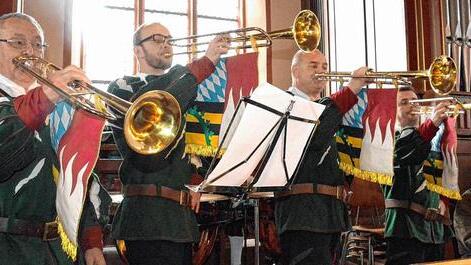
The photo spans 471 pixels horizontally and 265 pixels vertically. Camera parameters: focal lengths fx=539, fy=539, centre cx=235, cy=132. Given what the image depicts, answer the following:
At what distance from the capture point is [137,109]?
2.35 m

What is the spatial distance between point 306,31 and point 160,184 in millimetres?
1510

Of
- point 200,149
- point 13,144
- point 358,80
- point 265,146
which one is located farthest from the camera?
point 358,80

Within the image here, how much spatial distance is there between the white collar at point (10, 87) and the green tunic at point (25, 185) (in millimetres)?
58

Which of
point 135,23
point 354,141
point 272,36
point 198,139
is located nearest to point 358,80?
point 354,141

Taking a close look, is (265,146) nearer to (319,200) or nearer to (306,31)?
(319,200)

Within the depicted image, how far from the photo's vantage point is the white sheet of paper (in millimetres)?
2639

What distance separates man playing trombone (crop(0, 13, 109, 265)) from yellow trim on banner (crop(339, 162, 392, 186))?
202 centimetres

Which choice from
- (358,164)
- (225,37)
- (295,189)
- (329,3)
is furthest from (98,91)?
(329,3)

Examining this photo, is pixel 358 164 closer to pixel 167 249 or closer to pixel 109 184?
pixel 167 249

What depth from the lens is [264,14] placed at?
7598 mm

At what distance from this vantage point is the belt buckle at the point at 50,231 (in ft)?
7.14

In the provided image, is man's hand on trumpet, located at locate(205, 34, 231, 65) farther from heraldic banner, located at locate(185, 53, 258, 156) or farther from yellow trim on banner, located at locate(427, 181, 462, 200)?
yellow trim on banner, located at locate(427, 181, 462, 200)

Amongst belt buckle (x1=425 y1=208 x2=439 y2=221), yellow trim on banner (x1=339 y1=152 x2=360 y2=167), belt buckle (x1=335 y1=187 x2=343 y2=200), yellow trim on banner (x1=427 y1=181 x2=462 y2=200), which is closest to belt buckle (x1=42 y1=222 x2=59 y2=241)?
belt buckle (x1=335 y1=187 x2=343 y2=200)

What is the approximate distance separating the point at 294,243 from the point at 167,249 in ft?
3.11
